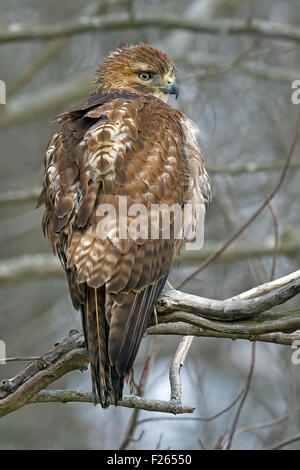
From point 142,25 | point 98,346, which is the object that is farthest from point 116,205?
point 142,25

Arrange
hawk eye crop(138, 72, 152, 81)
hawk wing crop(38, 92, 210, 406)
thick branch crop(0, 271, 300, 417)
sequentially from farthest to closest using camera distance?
hawk eye crop(138, 72, 152, 81), hawk wing crop(38, 92, 210, 406), thick branch crop(0, 271, 300, 417)

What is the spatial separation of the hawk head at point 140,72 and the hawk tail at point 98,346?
2337mm

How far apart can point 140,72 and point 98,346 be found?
2789mm

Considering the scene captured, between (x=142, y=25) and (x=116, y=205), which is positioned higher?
(x=142, y=25)

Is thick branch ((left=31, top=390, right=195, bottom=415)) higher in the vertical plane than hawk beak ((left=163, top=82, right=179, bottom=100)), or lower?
lower

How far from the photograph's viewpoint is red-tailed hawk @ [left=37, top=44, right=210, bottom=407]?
4027 mm

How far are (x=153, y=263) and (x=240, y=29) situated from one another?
15.7ft

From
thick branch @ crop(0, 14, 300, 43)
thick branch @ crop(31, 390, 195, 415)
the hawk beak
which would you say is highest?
thick branch @ crop(0, 14, 300, 43)

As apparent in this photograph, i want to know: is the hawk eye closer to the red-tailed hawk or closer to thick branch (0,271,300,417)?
the red-tailed hawk

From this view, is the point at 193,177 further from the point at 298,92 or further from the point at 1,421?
the point at 1,421

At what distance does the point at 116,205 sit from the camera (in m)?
4.34

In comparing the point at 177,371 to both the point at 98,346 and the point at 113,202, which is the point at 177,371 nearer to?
the point at 98,346

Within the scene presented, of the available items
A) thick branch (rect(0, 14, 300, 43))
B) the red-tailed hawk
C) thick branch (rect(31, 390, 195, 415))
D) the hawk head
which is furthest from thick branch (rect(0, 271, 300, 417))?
thick branch (rect(0, 14, 300, 43))

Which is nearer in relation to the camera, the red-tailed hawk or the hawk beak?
the red-tailed hawk
